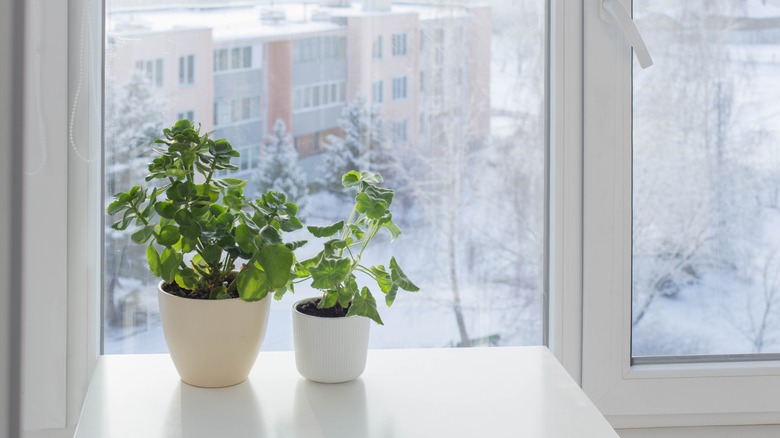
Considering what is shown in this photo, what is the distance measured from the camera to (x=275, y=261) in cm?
96

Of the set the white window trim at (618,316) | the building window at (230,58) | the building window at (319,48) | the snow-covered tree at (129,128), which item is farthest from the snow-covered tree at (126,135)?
the white window trim at (618,316)

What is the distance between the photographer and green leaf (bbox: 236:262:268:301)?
3.20 feet

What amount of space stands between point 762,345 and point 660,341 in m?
0.17

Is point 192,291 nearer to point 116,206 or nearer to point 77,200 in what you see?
point 116,206

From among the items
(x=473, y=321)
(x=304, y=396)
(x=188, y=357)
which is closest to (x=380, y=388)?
→ (x=304, y=396)

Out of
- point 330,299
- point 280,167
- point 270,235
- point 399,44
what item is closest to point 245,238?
point 270,235

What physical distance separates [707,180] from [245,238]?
2.48ft

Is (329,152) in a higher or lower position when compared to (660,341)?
higher

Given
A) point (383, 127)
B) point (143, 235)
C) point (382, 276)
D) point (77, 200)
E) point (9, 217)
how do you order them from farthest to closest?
point (383, 127) → point (77, 200) → point (382, 276) → point (143, 235) → point (9, 217)

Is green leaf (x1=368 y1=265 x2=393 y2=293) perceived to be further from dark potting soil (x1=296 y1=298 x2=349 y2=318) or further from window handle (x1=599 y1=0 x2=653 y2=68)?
window handle (x1=599 y1=0 x2=653 y2=68)

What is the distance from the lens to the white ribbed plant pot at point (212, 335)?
38.6 inches

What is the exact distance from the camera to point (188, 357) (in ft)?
3.28

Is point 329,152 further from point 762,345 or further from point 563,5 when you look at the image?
point 762,345

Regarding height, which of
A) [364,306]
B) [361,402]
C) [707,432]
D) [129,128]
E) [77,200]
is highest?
[129,128]
